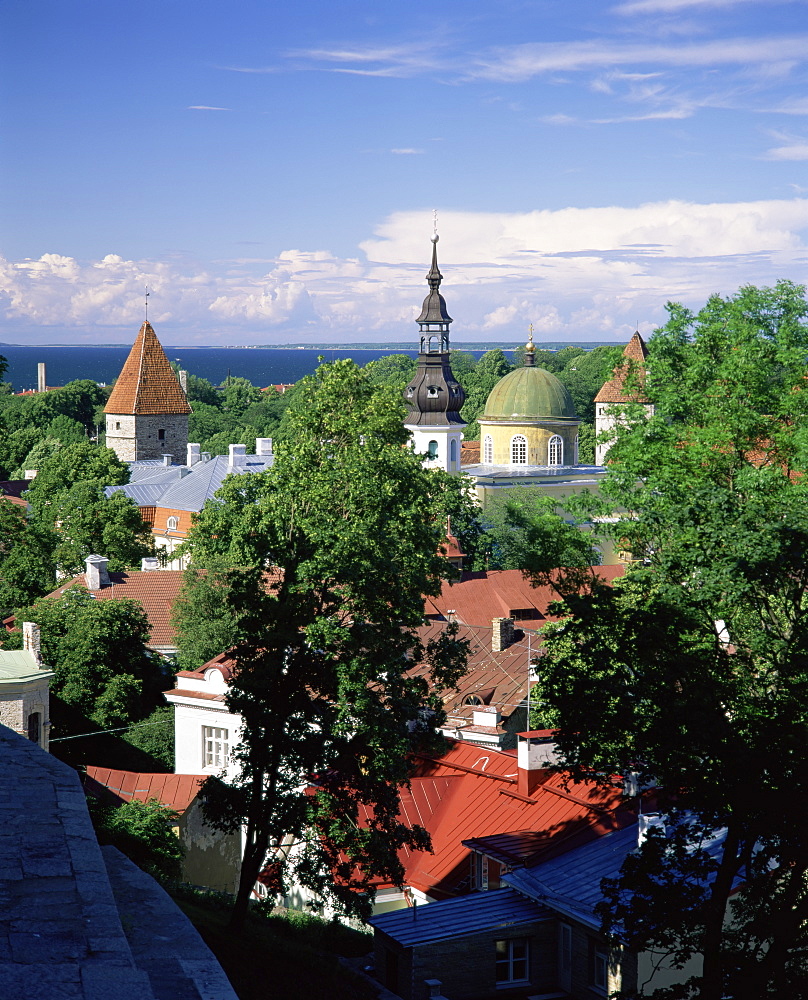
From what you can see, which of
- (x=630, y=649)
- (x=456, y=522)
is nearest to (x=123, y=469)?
(x=456, y=522)

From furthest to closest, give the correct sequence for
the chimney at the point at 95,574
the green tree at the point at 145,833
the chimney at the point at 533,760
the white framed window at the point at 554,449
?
1. the white framed window at the point at 554,449
2. the chimney at the point at 95,574
3. the chimney at the point at 533,760
4. the green tree at the point at 145,833

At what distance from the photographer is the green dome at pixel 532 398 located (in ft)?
211

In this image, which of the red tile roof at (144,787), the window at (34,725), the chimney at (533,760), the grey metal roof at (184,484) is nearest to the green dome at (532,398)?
the grey metal roof at (184,484)

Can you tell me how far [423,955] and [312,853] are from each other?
6.14 ft

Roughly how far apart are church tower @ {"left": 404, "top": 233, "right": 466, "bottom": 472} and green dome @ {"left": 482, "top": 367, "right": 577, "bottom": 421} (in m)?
2.48

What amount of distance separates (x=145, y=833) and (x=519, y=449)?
4813 centimetres

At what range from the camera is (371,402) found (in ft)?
62.5

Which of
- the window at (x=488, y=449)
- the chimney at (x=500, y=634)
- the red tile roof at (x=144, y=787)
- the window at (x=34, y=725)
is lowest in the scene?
the red tile roof at (x=144, y=787)

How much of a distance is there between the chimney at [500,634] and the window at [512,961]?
516 inches

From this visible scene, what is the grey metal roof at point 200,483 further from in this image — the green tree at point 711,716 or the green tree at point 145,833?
the green tree at point 711,716

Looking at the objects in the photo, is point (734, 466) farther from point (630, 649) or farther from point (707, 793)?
point (707, 793)

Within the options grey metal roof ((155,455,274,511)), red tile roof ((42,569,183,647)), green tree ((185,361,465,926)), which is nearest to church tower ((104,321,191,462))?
grey metal roof ((155,455,274,511))

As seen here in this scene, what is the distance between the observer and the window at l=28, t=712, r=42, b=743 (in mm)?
21578

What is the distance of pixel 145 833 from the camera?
1869 cm
